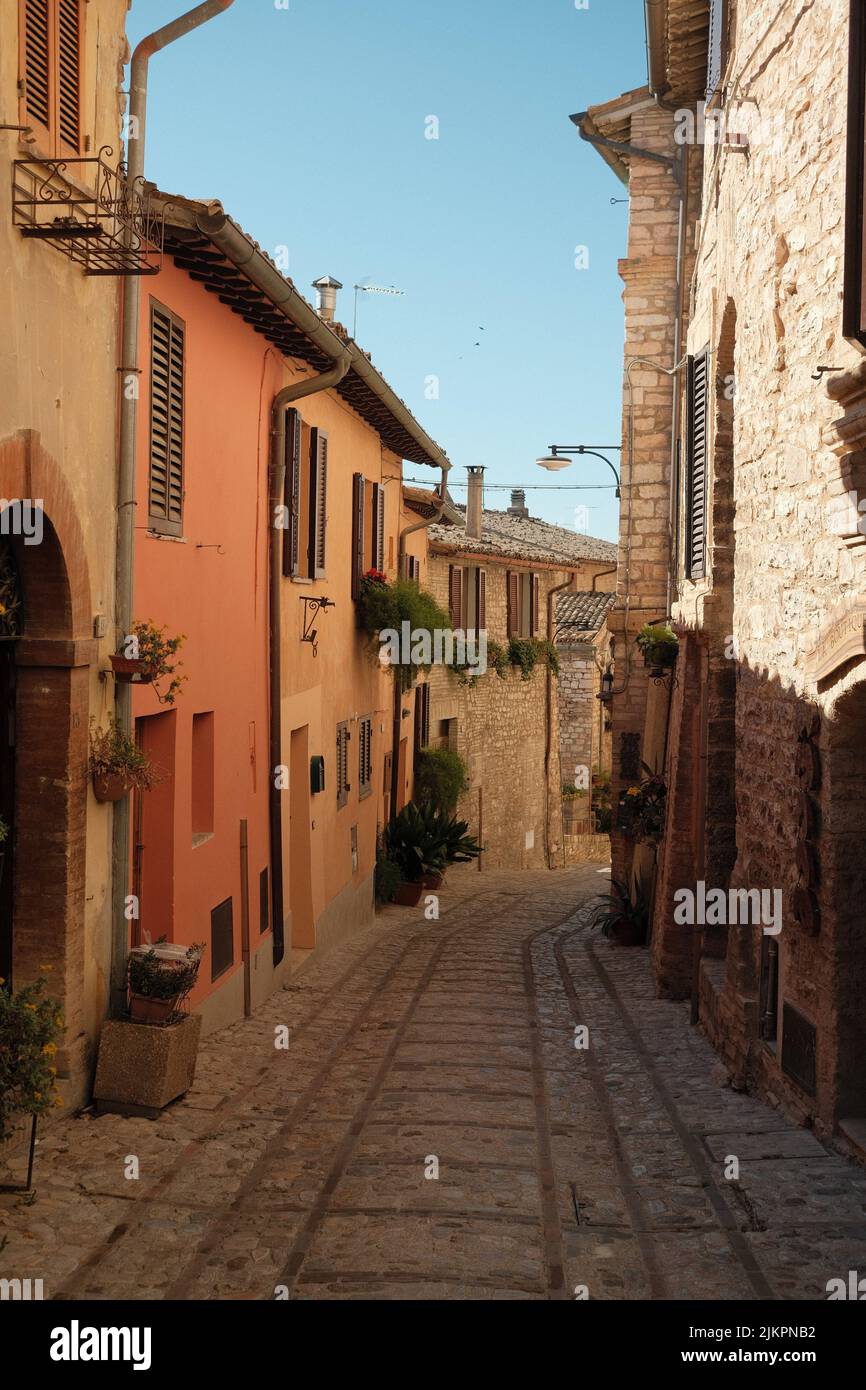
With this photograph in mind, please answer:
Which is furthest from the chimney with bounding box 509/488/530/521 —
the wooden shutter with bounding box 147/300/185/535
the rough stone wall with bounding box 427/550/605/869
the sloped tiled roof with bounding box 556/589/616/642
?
the wooden shutter with bounding box 147/300/185/535

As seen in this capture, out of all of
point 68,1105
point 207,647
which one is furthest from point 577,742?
point 68,1105

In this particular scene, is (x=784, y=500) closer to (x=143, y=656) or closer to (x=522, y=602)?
(x=143, y=656)

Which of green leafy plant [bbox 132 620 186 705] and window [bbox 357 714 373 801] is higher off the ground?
green leafy plant [bbox 132 620 186 705]

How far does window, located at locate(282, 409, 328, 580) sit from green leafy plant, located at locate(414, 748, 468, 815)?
8.43 metres

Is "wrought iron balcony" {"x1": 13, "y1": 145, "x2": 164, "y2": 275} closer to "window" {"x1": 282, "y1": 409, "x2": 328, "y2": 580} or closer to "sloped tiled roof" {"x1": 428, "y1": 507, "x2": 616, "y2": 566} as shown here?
"window" {"x1": 282, "y1": 409, "x2": 328, "y2": 580}

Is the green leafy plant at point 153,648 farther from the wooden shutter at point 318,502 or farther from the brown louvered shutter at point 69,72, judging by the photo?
the wooden shutter at point 318,502

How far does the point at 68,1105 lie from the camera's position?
703 cm

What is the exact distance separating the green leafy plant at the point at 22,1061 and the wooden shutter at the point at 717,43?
8921mm

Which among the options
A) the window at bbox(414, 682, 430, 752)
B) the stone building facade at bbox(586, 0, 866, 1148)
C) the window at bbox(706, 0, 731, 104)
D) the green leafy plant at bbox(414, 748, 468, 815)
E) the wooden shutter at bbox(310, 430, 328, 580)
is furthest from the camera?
the green leafy plant at bbox(414, 748, 468, 815)

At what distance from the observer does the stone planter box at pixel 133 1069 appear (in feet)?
23.8

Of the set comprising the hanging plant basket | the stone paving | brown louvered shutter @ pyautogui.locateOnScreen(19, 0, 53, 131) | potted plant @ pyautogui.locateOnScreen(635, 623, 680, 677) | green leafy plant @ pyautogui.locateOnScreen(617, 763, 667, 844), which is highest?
brown louvered shutter @ pyautogui.locateOnScreen(19, 0, 53, 131)

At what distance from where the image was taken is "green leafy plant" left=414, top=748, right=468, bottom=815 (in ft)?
71.5

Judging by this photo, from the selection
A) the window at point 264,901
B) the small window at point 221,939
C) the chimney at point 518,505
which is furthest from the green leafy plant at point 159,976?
the chimney at point 518,505

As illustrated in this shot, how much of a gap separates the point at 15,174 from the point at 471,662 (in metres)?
17.6
